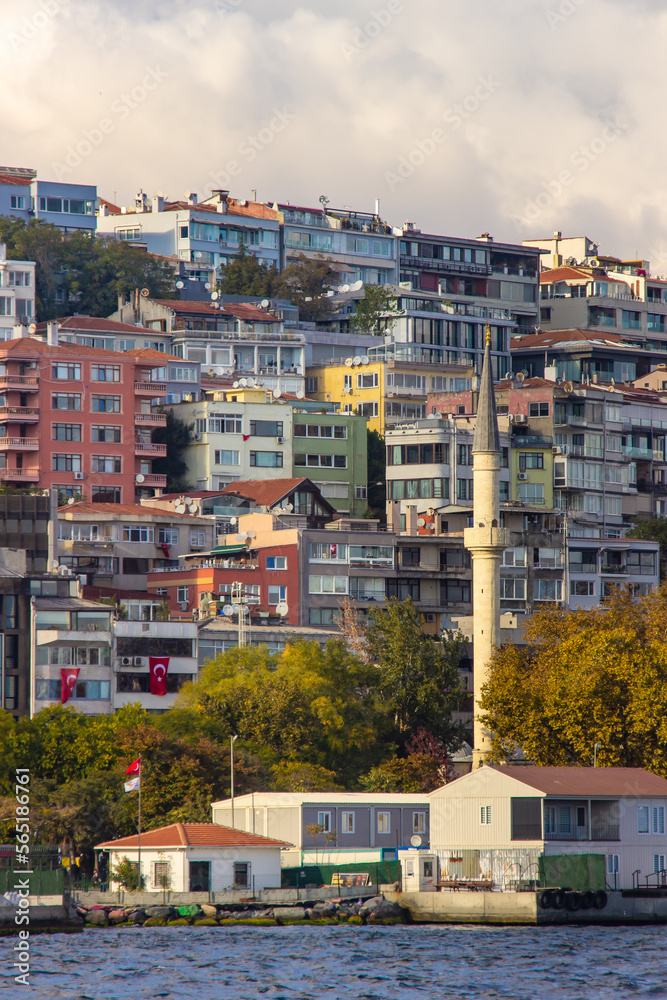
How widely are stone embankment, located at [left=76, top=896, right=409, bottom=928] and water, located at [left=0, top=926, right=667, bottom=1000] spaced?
3.59 feet

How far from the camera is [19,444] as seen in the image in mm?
100625

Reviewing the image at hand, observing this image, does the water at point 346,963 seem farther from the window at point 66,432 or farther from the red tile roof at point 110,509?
the window at point 66,432

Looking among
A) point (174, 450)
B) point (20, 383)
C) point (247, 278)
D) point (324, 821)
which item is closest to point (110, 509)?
point (20, 383)

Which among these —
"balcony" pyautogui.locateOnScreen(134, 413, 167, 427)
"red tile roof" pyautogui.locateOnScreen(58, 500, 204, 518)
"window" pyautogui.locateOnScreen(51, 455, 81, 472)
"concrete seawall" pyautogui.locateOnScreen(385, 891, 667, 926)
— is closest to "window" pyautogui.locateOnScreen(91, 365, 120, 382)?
"balcony" pyautogui.locateOnScreen(134, 413, 167, 427)

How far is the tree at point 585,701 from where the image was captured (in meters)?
71.0

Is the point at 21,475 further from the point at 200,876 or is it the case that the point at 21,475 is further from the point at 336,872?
the point at 200,876

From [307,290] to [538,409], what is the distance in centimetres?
2562

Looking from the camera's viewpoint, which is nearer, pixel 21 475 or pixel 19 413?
pixel 21 475

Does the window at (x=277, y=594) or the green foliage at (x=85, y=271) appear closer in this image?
the window at (x=277, y=594)

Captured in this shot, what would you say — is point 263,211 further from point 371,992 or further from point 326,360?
point 371,992

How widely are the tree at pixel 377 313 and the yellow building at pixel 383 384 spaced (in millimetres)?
4066

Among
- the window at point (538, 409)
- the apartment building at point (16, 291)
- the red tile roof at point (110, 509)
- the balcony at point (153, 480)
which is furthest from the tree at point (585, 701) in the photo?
the apartment building at point (16, 291)

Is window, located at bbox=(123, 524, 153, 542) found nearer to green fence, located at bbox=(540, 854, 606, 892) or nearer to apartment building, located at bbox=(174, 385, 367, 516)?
apartment building, located at bbox=(174, 385, 367, 516)

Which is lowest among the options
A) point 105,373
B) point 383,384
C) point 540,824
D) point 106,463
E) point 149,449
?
point 540,824
